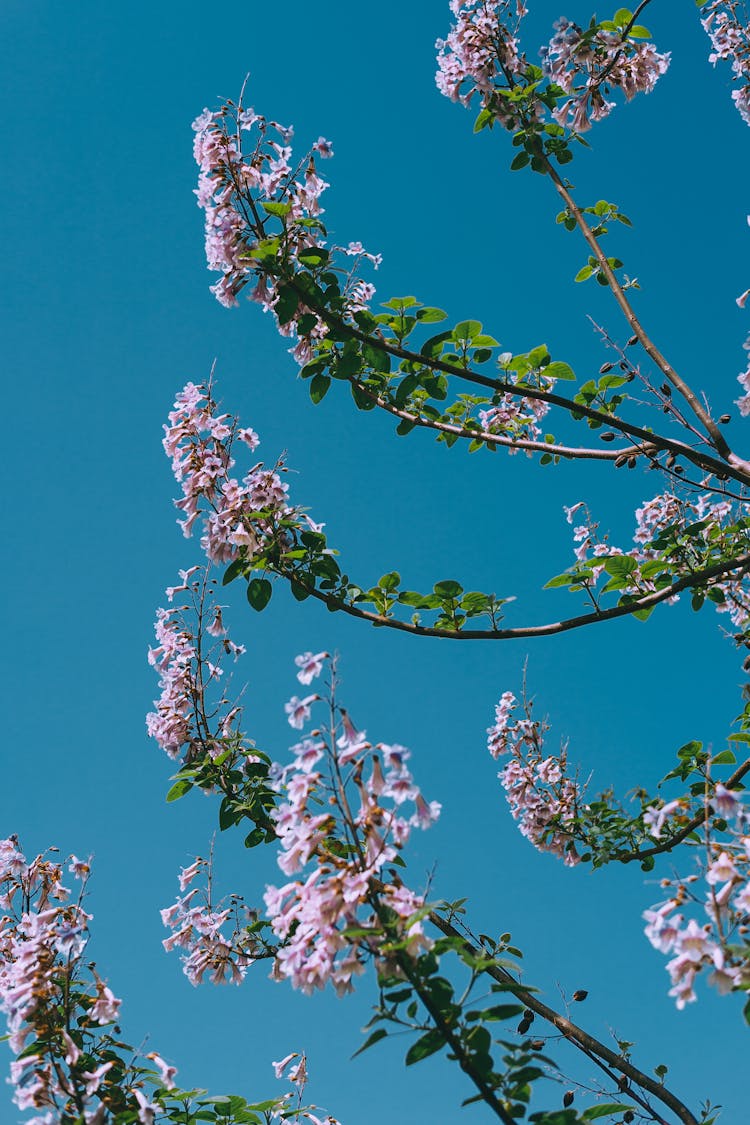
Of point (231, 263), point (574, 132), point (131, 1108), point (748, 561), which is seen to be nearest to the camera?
point (131, 1108)

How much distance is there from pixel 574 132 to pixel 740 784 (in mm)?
4388

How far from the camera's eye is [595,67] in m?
6.57

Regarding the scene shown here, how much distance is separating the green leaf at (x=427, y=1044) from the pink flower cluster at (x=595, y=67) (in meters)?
5.85

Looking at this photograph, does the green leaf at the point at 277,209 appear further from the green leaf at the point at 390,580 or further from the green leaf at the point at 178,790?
the green leaf at the point at 178,790

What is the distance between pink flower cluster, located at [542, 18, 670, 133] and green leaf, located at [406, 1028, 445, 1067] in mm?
5855

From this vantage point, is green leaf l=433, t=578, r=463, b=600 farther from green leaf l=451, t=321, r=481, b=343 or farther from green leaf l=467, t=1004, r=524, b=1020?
green leaf l=467, t=1004, r=524, b=1020

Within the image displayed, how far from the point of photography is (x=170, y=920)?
612 cm

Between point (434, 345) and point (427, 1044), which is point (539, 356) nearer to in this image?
point (434, 345)

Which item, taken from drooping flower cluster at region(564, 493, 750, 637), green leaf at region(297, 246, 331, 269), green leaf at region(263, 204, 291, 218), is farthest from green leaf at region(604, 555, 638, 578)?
green leaf at region(263, 204, 291, 218)

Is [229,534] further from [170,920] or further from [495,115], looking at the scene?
[495,115]

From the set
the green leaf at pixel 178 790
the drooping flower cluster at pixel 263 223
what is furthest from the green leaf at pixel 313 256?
the green leaf at pixel 178 790

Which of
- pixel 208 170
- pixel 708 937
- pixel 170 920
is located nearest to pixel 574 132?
pixel 208 170

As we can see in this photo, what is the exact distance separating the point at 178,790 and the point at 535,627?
2.39m

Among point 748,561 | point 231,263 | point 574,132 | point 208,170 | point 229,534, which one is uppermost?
point 574,132
